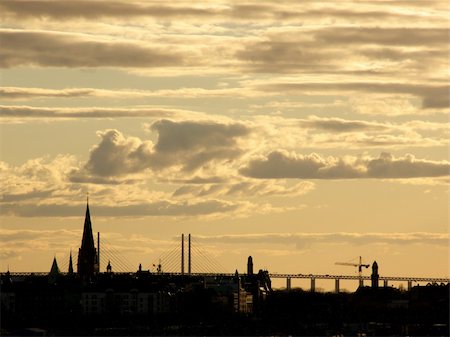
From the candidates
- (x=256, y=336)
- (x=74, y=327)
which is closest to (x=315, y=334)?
(x=256, y=336)

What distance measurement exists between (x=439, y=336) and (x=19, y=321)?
38045 millimetres

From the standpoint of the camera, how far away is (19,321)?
192 m

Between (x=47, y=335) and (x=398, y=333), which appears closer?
(x=47, y=335)

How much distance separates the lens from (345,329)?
200 metres

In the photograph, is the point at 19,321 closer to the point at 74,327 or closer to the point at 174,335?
the point at 74,327

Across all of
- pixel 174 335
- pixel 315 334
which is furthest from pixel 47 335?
pixel 315 334

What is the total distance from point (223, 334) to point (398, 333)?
18970 millimetres

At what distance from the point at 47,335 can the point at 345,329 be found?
126 ft

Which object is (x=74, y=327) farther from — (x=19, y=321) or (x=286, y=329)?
(x=286, y=329)

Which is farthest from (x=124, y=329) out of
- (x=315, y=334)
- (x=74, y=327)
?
(x=315, y=334)

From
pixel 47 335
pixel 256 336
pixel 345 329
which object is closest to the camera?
pixel 47 335

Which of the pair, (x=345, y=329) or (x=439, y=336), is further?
(x=345, y=329)

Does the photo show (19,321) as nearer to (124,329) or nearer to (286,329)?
(124,329)

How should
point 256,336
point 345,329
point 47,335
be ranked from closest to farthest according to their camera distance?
point 47,335
point 256,336
point 345,329
